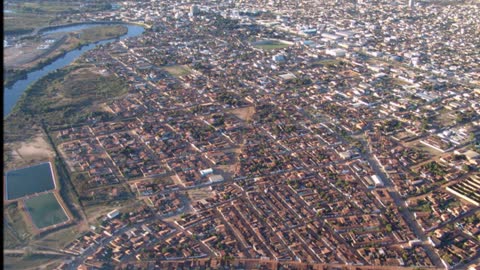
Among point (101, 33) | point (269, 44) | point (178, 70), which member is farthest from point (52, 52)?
point (269, 44)

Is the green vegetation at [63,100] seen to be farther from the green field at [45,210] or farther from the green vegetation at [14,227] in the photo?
the green vegetation at [14,227]

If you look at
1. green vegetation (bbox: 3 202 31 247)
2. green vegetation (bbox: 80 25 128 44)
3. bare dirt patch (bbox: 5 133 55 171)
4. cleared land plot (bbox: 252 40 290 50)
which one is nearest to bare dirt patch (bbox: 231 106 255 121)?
bare dirt patch (bbox: 5 133 55 171)

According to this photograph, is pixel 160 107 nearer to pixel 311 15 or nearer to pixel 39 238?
pixel 39 238

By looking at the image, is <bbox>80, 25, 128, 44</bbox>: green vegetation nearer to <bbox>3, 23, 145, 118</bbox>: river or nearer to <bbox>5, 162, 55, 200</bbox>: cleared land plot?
<bbox>3, 23, 145, 118</bbox>: river

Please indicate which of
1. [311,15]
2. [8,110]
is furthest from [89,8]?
[8,110]

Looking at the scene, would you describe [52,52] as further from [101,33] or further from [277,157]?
[277,157]

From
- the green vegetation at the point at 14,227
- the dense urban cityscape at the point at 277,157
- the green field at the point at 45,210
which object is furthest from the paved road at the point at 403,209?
the green vegetation at the point at 14,227

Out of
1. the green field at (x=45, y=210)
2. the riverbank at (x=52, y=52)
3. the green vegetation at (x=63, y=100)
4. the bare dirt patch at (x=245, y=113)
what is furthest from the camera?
the riverbank at (x=52, y=52)
